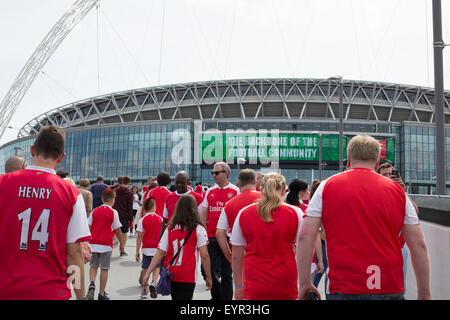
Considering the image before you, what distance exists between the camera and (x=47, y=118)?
77500 millimetres

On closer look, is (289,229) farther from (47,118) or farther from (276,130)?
(47,118)

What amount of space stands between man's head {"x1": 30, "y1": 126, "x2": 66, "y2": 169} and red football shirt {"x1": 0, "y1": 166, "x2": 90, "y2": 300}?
11 cm

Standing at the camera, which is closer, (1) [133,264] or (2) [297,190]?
(2) [297,190]

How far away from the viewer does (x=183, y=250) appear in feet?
14.9

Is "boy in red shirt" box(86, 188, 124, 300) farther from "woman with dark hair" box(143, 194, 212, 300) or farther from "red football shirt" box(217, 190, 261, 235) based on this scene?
"red football shirt" box(217, 190, 261, 235)

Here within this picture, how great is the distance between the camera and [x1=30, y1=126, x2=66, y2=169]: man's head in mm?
2625

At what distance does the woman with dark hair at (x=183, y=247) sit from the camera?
14.8 feet

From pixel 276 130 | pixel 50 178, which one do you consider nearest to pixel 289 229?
pixel 50 178

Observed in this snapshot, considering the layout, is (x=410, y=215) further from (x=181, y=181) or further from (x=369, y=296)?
(x=181, y=181)

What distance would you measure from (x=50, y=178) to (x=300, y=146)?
58312 mm

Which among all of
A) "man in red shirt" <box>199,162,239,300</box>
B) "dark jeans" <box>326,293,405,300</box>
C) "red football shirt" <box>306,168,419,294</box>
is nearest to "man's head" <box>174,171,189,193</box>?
"man in red shirt" <box>199,162,239,300</box>

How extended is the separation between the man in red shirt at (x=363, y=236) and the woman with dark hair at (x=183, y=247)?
6.61 feet

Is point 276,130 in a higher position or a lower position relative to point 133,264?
higher

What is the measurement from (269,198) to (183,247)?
4.90 feet
